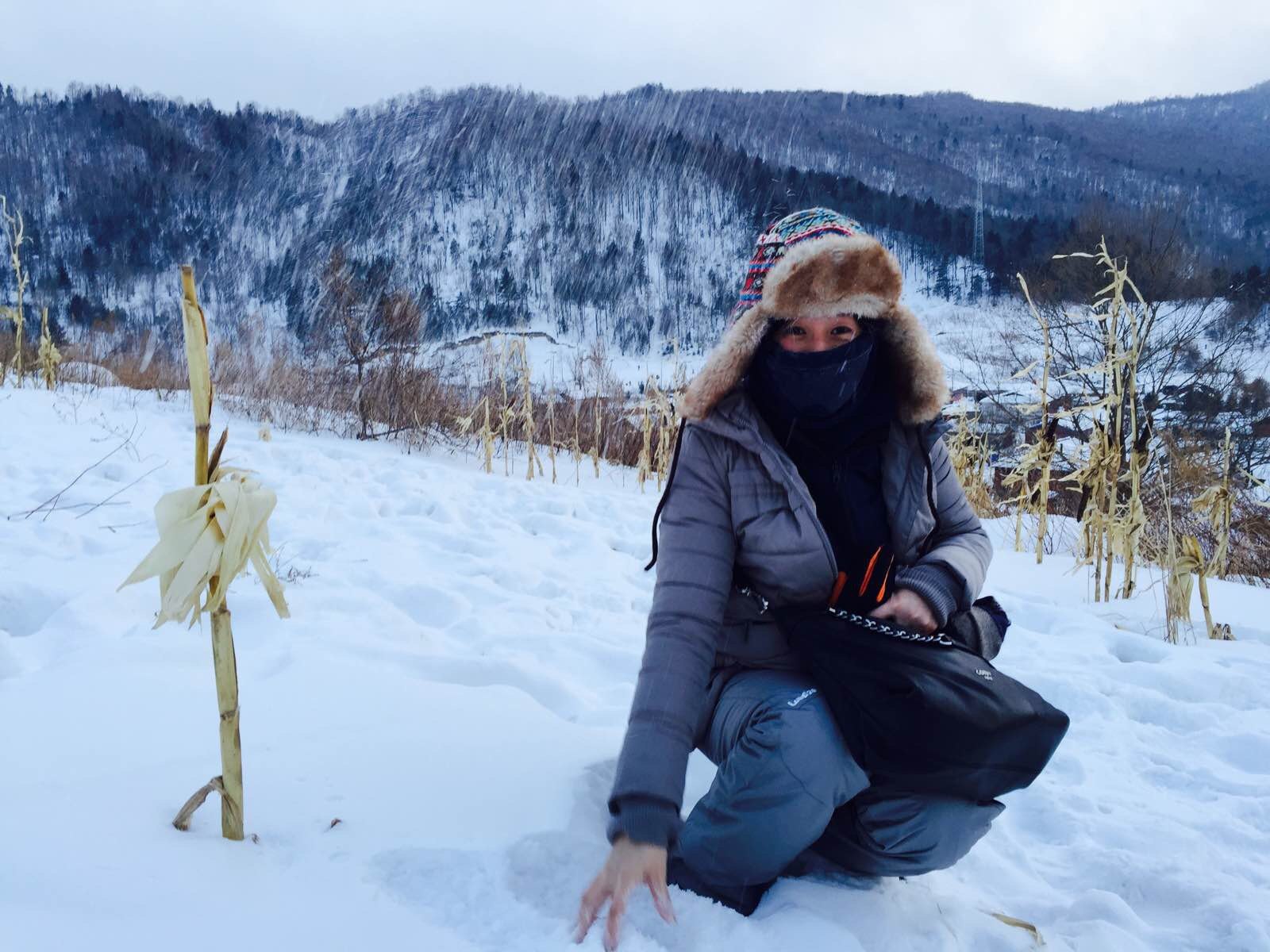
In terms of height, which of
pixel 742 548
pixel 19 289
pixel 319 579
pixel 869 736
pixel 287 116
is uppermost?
pixel 287 116

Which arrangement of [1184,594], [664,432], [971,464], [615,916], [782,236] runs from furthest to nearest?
[664,432] → [971,464] → [1184,594] → [782,236] → [615,916]

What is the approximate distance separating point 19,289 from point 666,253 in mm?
51388

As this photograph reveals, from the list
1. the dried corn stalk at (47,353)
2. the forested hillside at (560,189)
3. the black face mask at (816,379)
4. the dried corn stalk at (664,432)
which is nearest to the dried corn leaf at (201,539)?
the black face mask at (816,379)

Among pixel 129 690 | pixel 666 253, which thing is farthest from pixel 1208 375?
pixel 666 253

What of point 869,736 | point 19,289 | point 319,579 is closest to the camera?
point 869,736

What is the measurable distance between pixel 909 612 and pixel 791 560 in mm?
218

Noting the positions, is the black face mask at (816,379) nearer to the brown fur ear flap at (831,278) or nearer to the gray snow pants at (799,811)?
the brown fur ear flap at (831,278)

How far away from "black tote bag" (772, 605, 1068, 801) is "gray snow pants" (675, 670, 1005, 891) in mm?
40

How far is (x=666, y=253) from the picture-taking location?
54.2 metres

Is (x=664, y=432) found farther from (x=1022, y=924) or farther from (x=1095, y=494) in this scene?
(x=1022, y=924)

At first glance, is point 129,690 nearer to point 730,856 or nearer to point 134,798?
point 134,798

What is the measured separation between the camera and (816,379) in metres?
1.30

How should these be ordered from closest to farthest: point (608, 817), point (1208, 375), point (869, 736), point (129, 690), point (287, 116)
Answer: point (869, 736)
point (608, 817)
point (129, 690)
point (1208, 375)
point (287, 116)

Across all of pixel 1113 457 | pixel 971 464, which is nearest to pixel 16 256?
pixel 1113 457
